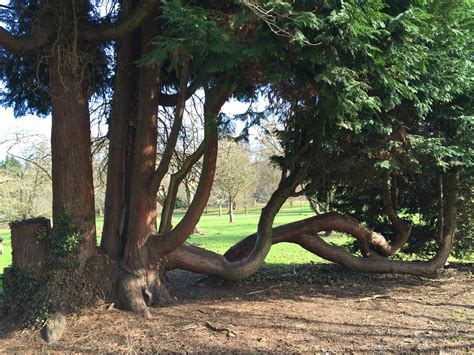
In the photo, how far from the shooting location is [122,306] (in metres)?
6.59

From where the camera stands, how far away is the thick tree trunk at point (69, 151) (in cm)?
653

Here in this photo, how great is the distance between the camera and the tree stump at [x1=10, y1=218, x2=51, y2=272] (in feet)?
21.0

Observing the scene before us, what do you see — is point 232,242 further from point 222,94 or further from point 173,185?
point 222,94

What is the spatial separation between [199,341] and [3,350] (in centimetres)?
232

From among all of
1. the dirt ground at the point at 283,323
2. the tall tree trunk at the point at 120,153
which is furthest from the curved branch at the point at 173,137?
the dirt ground at the point at 283,323

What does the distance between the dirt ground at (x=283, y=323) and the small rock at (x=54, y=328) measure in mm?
82

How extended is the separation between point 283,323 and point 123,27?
4653 millimetres

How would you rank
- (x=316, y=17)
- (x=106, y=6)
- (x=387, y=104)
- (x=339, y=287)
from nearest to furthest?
1. (x=316, y=17)
2. (x=387, y=104)
3. (x=106, y=6)
4. (x=339, y=287)

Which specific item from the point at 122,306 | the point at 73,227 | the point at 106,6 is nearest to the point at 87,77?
the point at 106,6

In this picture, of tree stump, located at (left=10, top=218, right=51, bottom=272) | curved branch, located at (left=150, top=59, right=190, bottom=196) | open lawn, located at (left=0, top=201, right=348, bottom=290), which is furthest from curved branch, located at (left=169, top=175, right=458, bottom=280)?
open lawn, located at (left=0, top=201, right=348, bottom=290)

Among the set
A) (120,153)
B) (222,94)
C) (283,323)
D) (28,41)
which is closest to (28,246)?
(120,153)

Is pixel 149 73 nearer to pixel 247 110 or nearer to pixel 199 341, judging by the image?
pixel 247 110

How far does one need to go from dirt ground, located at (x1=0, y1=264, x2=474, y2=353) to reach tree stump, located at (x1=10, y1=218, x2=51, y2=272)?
0.89 metres

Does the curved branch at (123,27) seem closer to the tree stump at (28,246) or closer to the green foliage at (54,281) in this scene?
the green foliage at (54,281)
